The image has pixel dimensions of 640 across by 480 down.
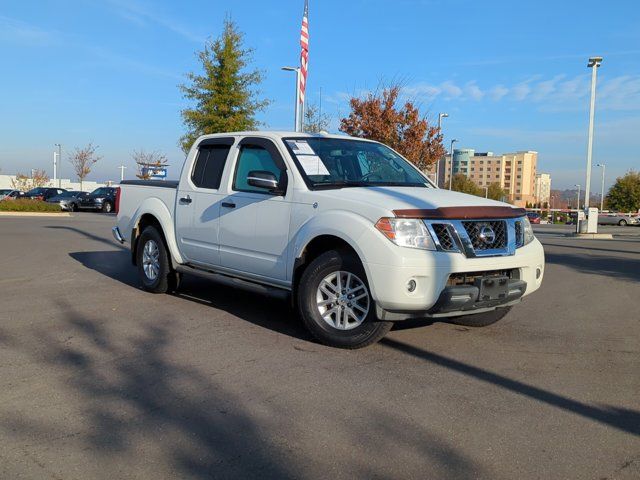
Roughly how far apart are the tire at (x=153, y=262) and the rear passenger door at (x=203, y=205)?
392 mm

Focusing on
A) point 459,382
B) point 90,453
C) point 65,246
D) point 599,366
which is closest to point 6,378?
point 90,453

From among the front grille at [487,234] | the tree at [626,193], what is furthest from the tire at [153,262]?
the tree at [626,193]

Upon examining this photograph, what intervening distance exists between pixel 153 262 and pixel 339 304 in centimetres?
343

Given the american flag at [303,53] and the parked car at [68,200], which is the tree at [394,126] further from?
the parked car at [68,200]

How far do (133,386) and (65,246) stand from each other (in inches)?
410

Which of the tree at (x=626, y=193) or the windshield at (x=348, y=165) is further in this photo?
the tree at (x=626, y=193)

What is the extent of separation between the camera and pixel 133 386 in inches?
169

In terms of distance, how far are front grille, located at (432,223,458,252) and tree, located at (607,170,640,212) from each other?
8021 centimetres

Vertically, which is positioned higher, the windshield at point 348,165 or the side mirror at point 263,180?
the windshield at point 348,165

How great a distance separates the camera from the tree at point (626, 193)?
75875 millimetres

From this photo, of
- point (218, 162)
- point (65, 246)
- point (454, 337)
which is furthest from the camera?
point (65, 246)

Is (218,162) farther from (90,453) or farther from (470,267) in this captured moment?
(90,453)

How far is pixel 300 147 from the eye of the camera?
20.3 feet

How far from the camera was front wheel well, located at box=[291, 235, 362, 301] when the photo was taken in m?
5.38
